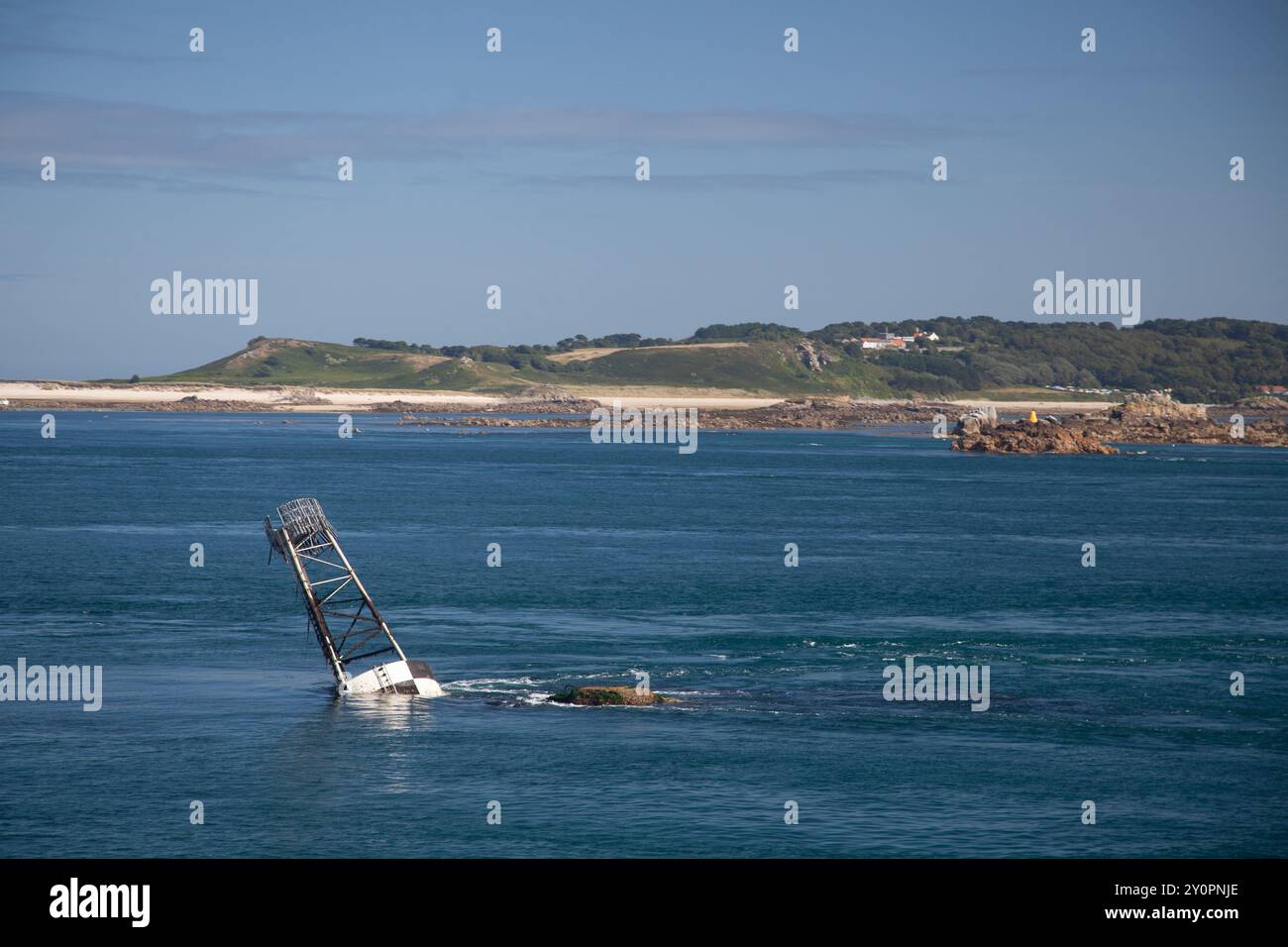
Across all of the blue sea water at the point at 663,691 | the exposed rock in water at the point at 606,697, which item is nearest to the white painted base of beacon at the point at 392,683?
the blue sea water at the point at 663,691

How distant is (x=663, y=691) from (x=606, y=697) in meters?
2.93

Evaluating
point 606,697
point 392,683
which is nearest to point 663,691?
point 606,697

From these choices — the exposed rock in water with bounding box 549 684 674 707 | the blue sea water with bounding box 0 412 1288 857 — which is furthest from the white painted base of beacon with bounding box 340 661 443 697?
the exposed rock in water with bounding box 549 684 674 707

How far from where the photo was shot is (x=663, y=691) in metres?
44.0

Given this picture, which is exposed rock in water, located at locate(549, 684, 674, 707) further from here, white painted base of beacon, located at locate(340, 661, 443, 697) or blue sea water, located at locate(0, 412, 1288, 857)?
white painted base of beacon, located at locate(340, 661, 443, 697)

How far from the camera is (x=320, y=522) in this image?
43.0 m

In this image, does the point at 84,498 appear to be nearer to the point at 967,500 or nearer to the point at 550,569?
the point at 550,569

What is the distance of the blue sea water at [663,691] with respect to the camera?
31.4m

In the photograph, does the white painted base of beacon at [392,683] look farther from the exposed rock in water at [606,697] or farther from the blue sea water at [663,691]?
the exposed rock in water at [606,697]

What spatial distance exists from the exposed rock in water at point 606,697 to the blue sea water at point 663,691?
56 centimetres

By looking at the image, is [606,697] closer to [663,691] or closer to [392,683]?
[663,691]

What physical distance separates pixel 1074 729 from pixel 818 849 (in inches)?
505

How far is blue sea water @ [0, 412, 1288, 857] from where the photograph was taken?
31.4 metres
